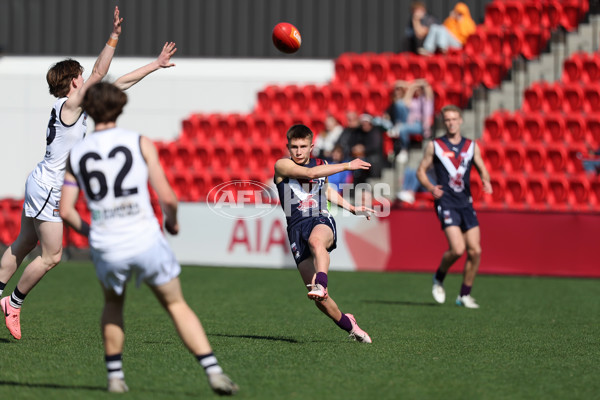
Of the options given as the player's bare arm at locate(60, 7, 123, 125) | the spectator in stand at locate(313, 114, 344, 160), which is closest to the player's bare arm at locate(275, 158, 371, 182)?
the player's bare arm at locate(60, 7, 123, 125)

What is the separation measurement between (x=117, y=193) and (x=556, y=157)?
473 inches

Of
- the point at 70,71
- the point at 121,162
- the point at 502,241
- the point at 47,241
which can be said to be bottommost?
the point at 502,241

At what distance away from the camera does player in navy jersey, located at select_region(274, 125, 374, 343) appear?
283 inches

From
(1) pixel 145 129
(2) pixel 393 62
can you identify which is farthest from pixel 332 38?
(1) pixel 145 129

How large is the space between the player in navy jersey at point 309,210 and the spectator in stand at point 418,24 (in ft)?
37.1

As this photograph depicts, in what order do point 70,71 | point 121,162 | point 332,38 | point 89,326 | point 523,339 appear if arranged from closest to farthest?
point 121,162 < point 70,71 < point 523,339 < point 89,326 < point 332,38

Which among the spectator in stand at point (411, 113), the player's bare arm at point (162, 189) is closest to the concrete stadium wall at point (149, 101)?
the spectator in stand at point (411, 113)

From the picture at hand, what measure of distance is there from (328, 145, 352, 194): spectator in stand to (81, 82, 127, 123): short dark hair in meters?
9.65

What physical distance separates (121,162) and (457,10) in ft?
47.4

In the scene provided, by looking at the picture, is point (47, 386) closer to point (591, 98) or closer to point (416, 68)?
point (591, 98)

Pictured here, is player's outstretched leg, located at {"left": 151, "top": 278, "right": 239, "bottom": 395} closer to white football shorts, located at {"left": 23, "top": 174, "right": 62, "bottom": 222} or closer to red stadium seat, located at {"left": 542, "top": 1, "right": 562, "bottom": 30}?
white football shorts, located at {"left": 23, "top": 174, "right": 62, "bottom": 222}

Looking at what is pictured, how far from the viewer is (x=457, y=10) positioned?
18.4 metres

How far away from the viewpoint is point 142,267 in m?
5.00

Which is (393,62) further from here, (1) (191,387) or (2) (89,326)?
(1) (191,387)
